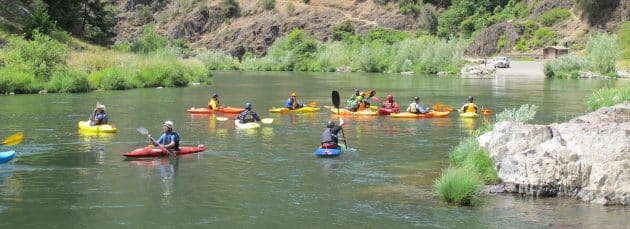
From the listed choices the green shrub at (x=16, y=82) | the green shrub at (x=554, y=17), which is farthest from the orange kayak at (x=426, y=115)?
the green shrub at (x=554, y=17)

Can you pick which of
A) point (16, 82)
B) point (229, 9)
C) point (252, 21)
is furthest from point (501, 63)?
point (229, 9)

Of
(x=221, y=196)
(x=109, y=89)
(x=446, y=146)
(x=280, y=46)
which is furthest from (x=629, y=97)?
(x=280, y=46)

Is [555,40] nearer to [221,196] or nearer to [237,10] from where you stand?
[237,10]

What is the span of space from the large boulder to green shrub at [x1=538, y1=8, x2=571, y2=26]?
91.3m

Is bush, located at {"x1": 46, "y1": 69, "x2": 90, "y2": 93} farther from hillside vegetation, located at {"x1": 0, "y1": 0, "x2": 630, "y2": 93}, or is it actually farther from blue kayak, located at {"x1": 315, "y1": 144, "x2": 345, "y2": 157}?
blue kayak, located at {"x1": 315, "y1": 144, "x2": 345, "y2": 157}

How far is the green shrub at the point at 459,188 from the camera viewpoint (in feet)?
51.7

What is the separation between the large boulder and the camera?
1541 cm

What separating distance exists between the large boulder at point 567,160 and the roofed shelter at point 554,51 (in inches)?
3047

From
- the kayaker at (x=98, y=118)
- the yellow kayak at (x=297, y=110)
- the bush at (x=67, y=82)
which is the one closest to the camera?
the kayaker at (x=98, y=118)

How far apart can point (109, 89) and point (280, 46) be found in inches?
2780

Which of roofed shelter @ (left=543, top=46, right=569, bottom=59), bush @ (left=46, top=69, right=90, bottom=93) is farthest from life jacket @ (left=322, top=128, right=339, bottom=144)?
roofed shelter @ (left=543, top=46, right=569, bottom=59)

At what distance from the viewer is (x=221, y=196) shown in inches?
669

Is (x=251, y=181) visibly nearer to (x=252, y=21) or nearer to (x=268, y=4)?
(x=252, y=21)

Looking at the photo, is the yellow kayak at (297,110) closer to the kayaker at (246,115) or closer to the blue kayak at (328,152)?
the kayaker at (246,115)
